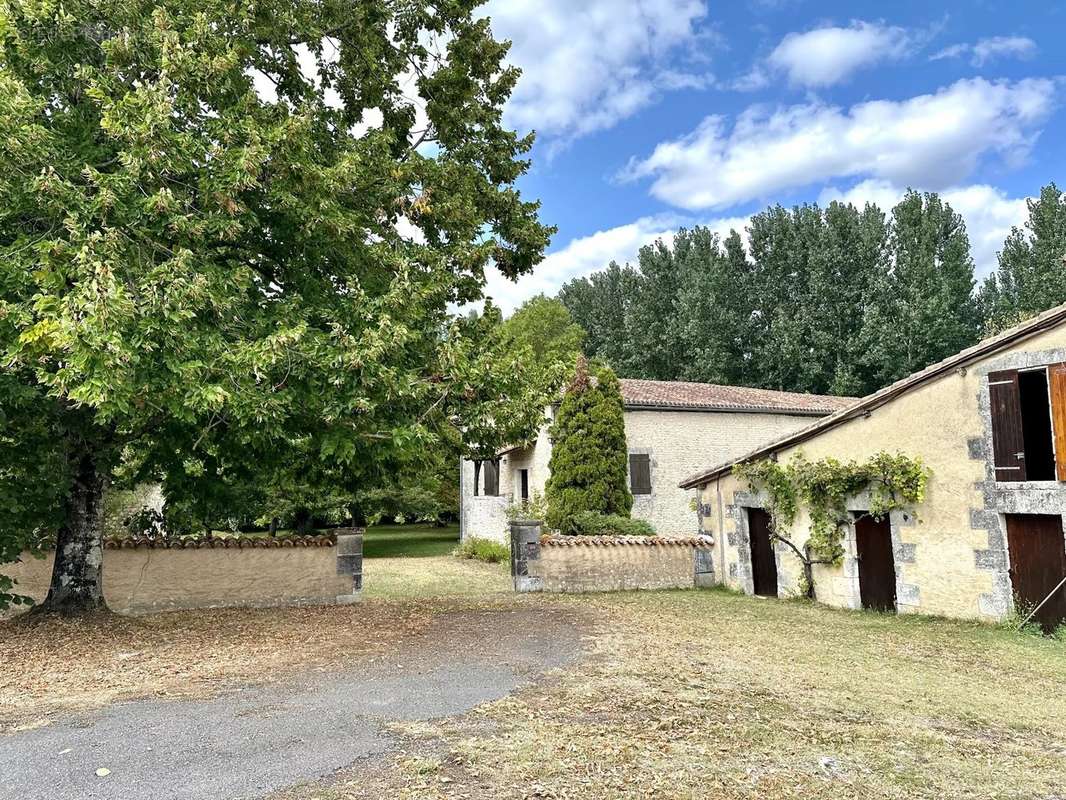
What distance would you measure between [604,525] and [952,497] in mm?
8213

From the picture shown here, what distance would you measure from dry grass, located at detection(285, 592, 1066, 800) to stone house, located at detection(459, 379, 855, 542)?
10.2 m

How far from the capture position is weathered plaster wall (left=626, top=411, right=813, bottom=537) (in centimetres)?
1923

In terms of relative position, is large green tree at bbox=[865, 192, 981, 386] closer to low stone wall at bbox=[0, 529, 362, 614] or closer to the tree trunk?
low stone wall at bbox=[0, 529, 362, 614]

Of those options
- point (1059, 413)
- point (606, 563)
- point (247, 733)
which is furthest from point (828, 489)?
point (247, 733)

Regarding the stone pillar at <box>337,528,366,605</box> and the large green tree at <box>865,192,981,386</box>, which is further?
the large green tree at <box>865,192,981,386</box>

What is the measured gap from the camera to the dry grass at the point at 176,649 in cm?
645

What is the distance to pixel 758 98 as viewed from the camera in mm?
20344

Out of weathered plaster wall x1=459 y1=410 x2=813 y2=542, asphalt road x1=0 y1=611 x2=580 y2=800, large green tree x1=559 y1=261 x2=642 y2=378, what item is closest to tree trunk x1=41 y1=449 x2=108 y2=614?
asphalt road x1=0 y1=611 x2=580 y2=800

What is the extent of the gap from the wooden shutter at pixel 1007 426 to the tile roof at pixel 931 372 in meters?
0.41

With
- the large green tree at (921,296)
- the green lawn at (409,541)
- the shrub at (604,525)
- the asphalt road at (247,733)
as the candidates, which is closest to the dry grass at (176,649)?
the asphalt road at (247,733)

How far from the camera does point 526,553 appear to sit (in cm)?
1349

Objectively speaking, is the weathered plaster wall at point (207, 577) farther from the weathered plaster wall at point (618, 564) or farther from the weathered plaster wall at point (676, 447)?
the weathered plaster wall at point (676, 447)

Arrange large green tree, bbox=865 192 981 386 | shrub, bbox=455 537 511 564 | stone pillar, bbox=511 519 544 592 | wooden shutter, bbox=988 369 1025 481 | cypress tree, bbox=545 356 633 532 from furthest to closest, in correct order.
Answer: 1. large green tree, bbox=865 192 981 386
2. shrub, bbox=455 537 511 564
3. cypress tree, bbox=545 356 633 532
4. stone pillar, bbox=511 519 544 592
5. wooden shutter, bbox=988 369 1025 481

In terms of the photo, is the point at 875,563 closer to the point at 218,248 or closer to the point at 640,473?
→ the point at 640,473
